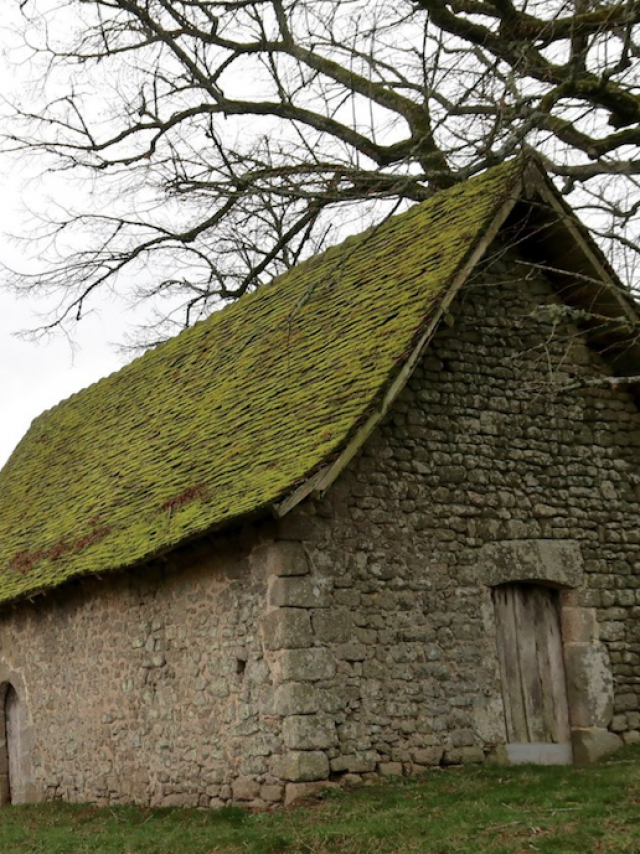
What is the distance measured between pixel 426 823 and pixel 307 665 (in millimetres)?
1879

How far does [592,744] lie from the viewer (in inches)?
454

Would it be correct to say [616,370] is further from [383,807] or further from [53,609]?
[53,609]

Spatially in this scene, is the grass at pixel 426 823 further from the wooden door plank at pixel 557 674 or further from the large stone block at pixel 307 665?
the large stone block at pixel 307 665

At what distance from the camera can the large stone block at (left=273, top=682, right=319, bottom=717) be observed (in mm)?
10188

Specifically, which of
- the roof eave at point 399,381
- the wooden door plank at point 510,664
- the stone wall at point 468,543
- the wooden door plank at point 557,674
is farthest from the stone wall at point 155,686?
the wooden door plank at point 557,674

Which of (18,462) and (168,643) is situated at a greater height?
(18,462)

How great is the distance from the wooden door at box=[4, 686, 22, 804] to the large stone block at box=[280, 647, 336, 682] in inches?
251

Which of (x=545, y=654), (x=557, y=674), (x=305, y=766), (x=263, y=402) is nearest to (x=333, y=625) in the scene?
(x=305, y=766)

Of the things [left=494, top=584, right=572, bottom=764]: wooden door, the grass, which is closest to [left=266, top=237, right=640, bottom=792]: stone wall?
[left=494, top=584, right=572, bottom=764]: wooden door

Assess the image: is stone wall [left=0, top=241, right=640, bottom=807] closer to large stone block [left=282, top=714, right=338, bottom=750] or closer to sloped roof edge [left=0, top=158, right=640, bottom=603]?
large stone block [left=282, top=714, right=338, bottom=750]

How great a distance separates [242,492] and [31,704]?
5.73 metres

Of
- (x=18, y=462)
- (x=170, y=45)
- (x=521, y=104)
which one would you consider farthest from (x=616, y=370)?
(x=18, y=462)

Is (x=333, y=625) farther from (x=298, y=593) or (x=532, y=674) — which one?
(x=532, y=674)

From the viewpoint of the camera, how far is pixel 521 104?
8438 mm
